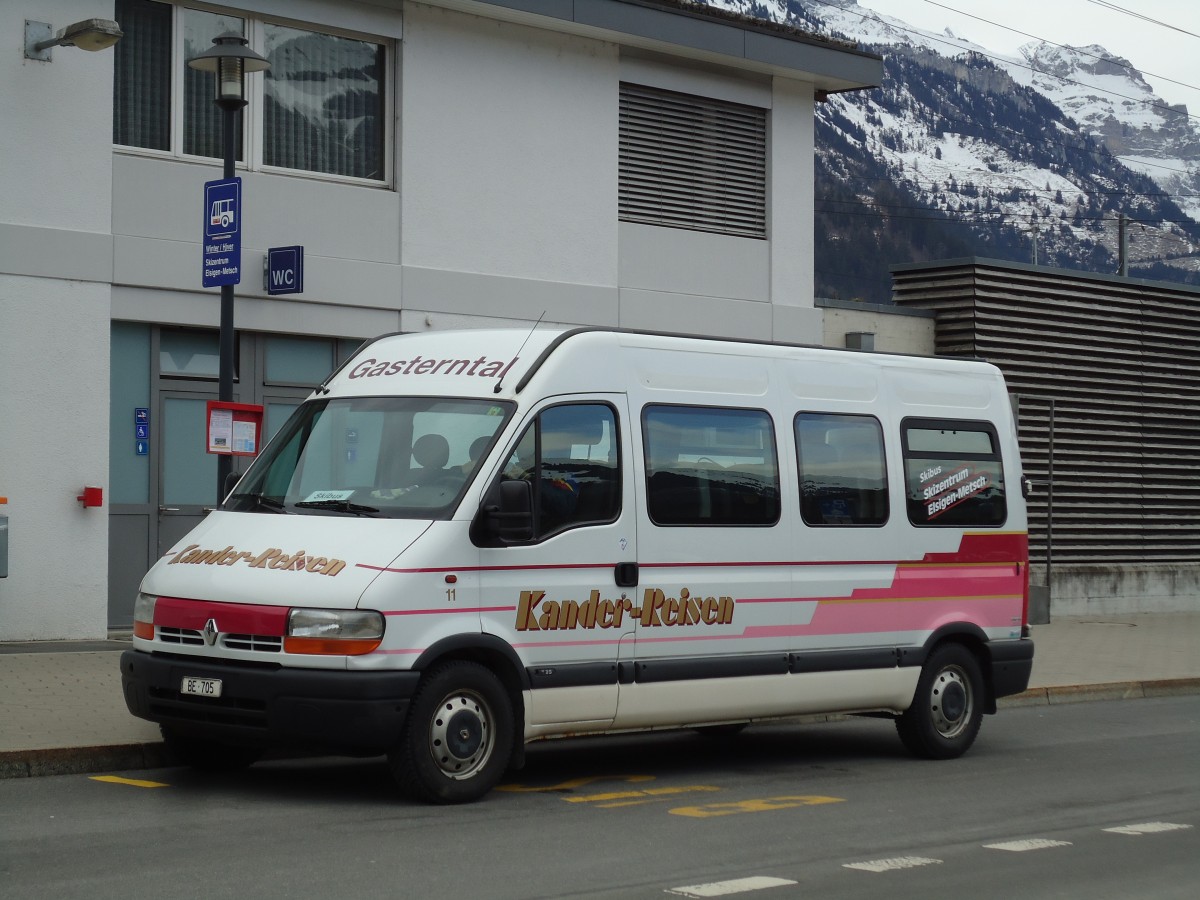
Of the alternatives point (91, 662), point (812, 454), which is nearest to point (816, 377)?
point (812, 454)

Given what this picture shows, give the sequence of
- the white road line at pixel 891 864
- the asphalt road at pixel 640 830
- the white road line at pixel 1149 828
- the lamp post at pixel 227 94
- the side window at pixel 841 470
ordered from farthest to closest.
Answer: the lamp post at pixel 227 94 < the side window at pixel 841 470 < the white road line at pixel 1149 828 < the white road line at pixel 891 864 < the asphalt road at pixel 640 830

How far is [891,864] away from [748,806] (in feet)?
5.60

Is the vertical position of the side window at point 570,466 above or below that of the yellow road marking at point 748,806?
above

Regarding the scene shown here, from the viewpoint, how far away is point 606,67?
20203mm

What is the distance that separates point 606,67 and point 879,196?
148 m

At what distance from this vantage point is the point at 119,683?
523 inches

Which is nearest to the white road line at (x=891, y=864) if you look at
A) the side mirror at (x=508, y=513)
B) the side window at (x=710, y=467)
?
the side mirror at (x=508, y=513)

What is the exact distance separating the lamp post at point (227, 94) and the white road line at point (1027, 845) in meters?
6.82

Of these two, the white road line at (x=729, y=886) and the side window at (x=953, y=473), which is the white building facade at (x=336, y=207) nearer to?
the side window at (x=953, y=473)

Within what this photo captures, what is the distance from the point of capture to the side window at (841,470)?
1127 cm

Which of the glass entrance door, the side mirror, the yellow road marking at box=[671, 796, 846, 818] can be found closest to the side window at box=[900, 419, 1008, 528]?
the yellow road marking at box=[671, 796, 846, 818]

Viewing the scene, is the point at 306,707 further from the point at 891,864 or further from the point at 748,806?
the point at 891,864

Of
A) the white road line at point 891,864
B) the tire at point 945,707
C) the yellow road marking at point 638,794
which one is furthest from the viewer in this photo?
the tire at point 945,707

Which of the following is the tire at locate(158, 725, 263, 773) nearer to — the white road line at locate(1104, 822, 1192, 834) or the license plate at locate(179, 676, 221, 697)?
the license plate at locate(179, 676, 221, 697)
